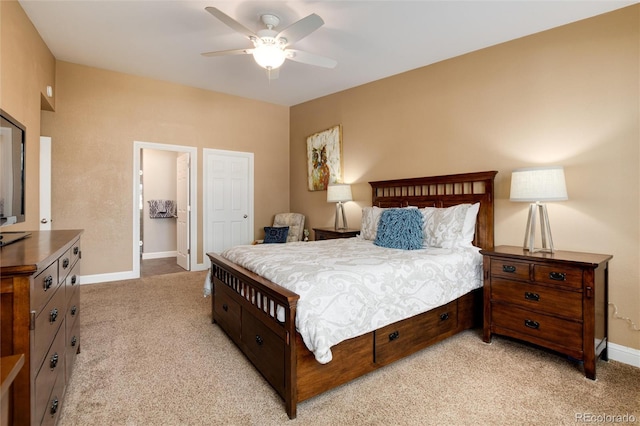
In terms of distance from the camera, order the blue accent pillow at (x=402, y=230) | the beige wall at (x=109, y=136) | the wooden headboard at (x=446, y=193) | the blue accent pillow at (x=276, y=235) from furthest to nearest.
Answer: the blue accent pillow at (x=276, y=235), the beige wall at (x=109, y=136), the wooden headboard at (x=446, y=193), the blue accent pillow at (x=402, y=230)

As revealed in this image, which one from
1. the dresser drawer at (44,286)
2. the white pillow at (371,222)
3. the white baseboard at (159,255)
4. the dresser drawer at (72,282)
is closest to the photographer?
the dresser drawer at (44,286)

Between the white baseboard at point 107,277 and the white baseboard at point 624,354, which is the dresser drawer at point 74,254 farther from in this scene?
the white baseboard at point 624,354

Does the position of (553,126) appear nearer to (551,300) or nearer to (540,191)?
(540,191)

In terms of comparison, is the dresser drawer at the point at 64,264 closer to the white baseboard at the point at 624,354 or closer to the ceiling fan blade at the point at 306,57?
the ceiling fan blade at the point at 306,57

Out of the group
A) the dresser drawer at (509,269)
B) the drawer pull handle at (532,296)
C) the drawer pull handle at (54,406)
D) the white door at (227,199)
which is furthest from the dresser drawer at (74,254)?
the drawer pull handle at (532,296)

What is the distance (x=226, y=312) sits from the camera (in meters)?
2.78

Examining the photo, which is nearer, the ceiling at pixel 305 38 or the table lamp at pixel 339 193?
the ceiling at pixel 305 38

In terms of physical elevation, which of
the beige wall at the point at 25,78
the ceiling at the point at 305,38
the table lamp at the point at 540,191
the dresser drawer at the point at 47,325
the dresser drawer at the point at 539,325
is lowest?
the dresser drawer at the point at 539,325

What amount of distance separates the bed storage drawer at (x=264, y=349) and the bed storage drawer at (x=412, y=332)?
2.24 feet

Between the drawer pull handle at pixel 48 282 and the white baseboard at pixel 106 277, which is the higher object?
the drawer pull handle at pixel 48 282

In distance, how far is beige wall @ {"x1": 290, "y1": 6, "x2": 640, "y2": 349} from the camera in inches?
99.7

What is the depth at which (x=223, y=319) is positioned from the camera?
113 inches

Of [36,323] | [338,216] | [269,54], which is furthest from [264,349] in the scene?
[338,216]

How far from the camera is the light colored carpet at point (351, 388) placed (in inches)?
70.9
